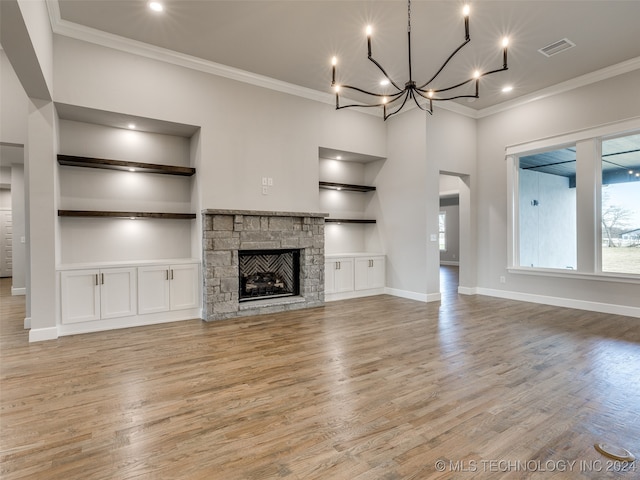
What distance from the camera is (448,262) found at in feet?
44.1

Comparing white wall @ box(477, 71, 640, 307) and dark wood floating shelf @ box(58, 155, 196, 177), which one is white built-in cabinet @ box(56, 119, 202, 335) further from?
white wall @ box(477, 71, 640, 307)

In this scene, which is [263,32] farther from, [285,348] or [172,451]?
[172,451]

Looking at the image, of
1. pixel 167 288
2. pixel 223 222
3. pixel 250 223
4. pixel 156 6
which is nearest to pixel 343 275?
pixel 250 223

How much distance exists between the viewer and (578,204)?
206 inches

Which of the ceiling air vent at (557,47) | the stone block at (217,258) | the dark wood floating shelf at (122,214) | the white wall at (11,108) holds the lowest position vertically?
the stone block at (217,258)

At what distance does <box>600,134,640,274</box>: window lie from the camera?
4.87m

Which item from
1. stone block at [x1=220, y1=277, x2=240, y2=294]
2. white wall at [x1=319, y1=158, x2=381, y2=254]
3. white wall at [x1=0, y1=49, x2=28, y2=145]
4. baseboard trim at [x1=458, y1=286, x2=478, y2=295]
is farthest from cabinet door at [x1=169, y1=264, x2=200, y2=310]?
baseboard trim at [x1=458, y1=286, x2=478, y2=295]

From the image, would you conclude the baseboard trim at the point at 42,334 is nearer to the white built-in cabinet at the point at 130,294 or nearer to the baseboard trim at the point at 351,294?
the white built-in cabinet at the point at 130,294

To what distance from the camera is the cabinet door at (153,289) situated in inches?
171

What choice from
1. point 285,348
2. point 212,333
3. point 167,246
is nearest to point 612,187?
point 285,348

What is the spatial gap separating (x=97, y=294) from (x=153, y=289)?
62cm

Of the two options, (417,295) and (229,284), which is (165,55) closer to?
(229,284)

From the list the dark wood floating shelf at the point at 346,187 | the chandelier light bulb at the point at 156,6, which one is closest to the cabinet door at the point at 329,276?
the dark wood floating shelf at the point at 346,187

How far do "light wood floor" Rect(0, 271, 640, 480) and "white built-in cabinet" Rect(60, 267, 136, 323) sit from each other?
0.97ft
